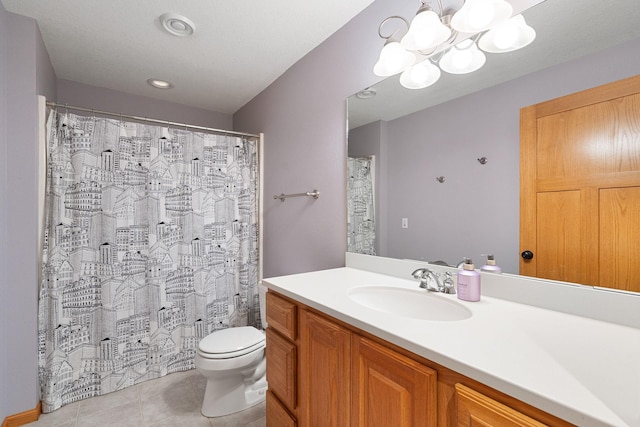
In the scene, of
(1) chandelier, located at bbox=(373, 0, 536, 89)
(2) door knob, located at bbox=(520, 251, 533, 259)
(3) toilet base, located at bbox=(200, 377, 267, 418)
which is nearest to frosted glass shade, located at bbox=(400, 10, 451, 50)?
(1) chandelier, located at bbox=(373, 0, 536, 89)

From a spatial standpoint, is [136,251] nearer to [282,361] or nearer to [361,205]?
[282,361]

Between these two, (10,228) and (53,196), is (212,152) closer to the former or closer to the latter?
(53,196)

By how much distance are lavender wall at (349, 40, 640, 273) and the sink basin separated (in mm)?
221

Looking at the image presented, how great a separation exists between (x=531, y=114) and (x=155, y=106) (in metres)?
3.10

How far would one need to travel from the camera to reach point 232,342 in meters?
1.66

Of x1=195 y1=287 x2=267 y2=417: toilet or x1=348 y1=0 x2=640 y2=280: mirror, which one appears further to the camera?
x1=195 y1=287 x2=267 y2=417: toilet

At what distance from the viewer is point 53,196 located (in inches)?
66.8

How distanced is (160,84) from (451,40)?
239 centimetres

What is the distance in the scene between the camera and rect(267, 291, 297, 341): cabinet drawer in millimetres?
1129

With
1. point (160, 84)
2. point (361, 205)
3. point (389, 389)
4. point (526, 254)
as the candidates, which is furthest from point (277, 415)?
Answer: point (160, 84)

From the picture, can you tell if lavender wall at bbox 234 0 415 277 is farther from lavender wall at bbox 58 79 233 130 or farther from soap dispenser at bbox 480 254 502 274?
lavender wall at bbox 58 79 233 130

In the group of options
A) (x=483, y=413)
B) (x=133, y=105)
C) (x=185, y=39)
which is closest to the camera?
(x=483, y=413)

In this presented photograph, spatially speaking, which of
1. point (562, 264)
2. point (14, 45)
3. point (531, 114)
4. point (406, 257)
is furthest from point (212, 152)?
point (562, 264)

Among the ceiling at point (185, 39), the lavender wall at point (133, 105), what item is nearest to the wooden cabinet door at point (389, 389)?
the ceiling at point (185, 39)
